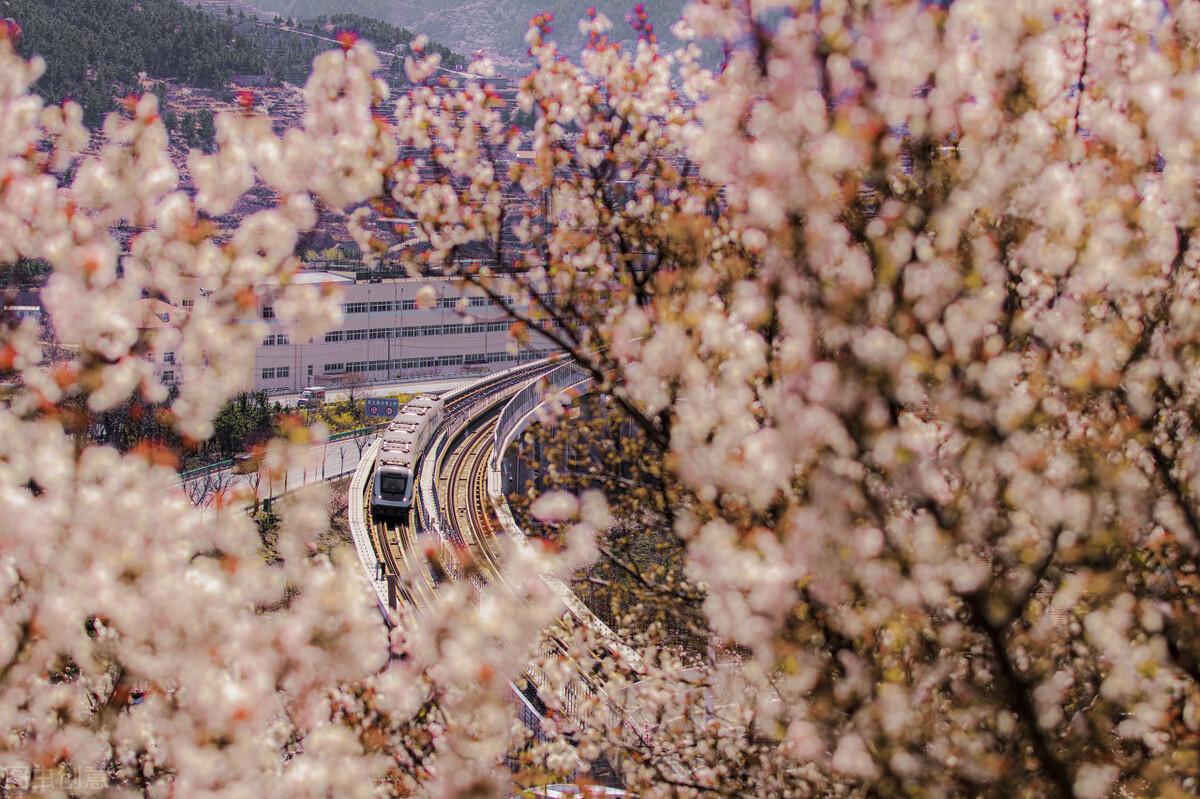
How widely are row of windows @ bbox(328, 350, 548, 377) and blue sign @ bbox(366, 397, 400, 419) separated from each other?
25.4ft

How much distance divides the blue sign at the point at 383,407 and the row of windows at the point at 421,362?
7756 mm

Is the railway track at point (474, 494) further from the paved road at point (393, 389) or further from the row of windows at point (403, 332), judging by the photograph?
the row of windows at point (403, 332)

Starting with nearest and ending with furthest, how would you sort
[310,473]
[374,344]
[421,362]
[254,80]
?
[310,473] → [374,344] → [421,362] → [254,80]

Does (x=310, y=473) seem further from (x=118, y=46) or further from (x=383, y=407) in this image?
(x=118, y=46)

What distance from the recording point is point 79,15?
10138 cm

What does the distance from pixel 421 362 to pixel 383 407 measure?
1191 centimetres

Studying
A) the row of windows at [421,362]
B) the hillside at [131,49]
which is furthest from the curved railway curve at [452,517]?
the hillside at [131,49]

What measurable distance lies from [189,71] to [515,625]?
367 ft

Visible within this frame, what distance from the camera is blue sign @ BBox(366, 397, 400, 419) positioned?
38.9 m


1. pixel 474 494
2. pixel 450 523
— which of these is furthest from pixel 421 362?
pixel 450 523

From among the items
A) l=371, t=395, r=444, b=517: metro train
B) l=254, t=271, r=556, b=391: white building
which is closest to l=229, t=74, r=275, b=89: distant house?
l=254, t=271, r=556, b=391: white building

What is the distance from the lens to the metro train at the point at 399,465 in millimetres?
24828

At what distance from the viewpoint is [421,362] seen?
50875 mm

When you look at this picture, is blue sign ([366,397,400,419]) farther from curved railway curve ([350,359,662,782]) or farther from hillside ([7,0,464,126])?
hillside ([7,0,464,126])
